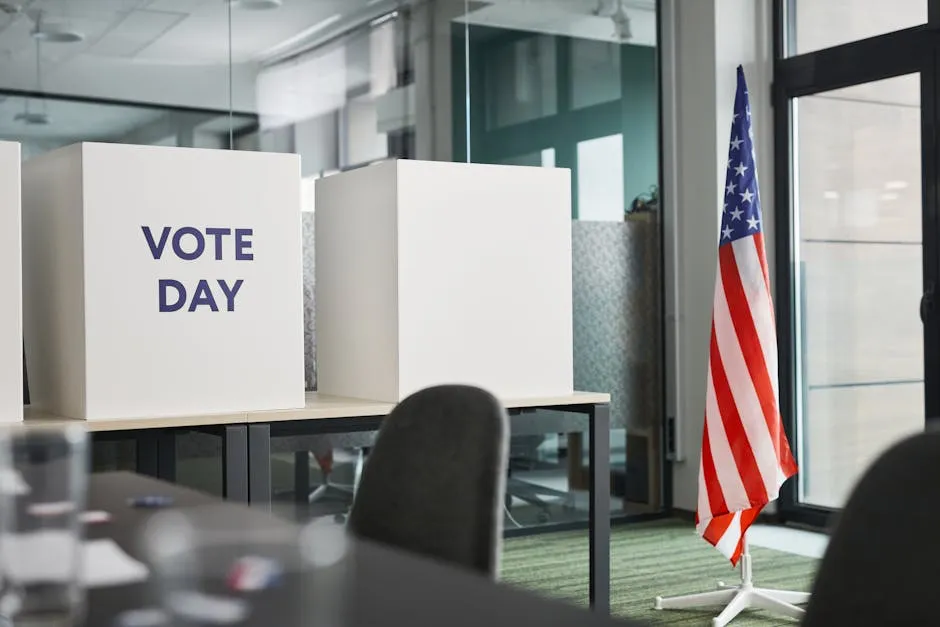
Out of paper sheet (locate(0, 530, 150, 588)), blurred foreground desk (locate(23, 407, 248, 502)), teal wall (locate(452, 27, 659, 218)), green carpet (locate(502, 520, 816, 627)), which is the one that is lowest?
green carpet (locate(502, 520, 816, 627))

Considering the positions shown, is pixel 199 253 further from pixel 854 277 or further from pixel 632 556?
pixel 854 277

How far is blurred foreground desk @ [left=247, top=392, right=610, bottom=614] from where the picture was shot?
3.17m

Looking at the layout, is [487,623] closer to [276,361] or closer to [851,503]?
[851,503]

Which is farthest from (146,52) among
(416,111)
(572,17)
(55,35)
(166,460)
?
(572,17)

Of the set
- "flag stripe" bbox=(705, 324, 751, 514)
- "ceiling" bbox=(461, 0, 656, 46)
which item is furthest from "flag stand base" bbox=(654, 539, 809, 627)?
"ceiling" bbox=(461, 0, 656, 46)

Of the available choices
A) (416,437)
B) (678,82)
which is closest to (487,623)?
(416,437)

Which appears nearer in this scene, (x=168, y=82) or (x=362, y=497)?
(x=362, y=497)

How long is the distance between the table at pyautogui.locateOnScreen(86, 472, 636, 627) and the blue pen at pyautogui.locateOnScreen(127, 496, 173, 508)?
10.5 inches

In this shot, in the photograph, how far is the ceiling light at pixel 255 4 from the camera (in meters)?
4.82

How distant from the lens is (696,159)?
570cm

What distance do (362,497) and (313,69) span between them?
10.3 ft

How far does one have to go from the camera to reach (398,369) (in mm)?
3473

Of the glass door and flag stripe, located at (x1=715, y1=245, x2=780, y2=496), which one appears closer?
flag stripe, located at (x1=715, y1=245, x2=780, y2=496)

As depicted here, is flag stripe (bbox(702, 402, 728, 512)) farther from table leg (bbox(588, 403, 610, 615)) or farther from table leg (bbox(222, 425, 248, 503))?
table leg (bbox(222, 425, 248, 503))
